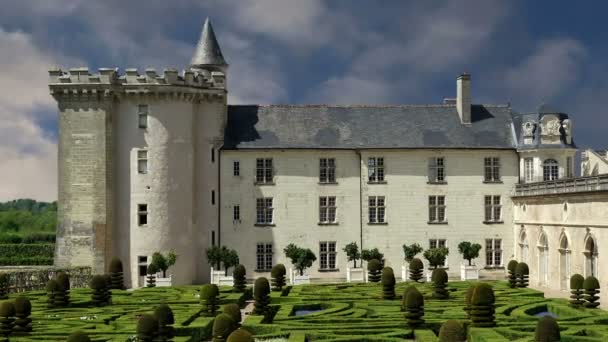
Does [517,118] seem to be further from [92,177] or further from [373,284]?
[92,177]

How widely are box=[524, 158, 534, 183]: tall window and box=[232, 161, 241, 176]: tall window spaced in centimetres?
1721

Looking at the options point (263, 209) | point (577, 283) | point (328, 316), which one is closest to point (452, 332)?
point (328, 316)

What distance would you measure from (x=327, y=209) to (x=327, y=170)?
2352 millimetres

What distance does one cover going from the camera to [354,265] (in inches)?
1984

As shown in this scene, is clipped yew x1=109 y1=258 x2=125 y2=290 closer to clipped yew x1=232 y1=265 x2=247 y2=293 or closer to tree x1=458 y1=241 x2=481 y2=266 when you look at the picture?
clipped yew x1=232 y1=265 x2=247 y2=293

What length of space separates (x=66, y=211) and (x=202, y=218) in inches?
307

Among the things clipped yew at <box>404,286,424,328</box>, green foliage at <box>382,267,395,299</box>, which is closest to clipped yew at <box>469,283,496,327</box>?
clipped yew at <box>404,286,424,328</box>

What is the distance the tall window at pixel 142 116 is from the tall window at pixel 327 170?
1061cm

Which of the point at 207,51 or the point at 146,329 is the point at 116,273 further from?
the point at 146,329

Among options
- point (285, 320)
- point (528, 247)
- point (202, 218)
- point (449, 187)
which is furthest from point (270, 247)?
point (285, 320)

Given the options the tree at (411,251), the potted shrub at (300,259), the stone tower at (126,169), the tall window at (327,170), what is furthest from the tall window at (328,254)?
the stone tower at (126,169)

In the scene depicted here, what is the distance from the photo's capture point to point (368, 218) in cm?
5112

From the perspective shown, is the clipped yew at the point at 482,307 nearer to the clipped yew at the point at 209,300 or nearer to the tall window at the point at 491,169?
the clipped yew at the point at 209,300

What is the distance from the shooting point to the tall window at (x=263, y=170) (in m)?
51.0
